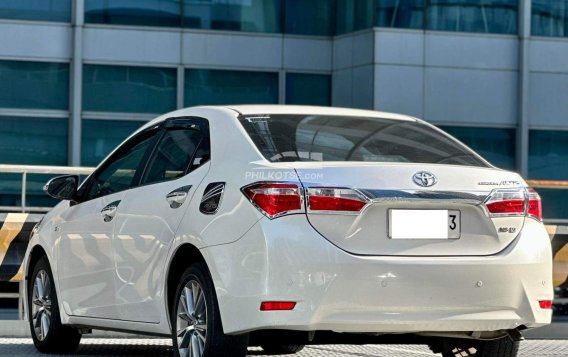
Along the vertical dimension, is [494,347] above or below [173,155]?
below

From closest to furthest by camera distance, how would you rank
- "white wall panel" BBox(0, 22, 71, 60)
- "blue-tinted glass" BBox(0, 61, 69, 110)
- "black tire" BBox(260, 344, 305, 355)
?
1. "black tire" BBox(260, 344, 305, 355)
2. "white wall panel" BBox(0, 22, 71, 60)
3. "blue-tinted glass" BBox(0, 61, 69, 110)

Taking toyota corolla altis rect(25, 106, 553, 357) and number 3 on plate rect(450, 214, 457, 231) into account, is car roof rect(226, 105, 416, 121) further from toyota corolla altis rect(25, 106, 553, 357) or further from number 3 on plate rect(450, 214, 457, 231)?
number 3 on plate rect(450, 214, 457, 231)

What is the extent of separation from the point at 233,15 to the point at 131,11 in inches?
80.6

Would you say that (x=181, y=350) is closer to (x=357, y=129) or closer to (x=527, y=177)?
(x=357, y=129)

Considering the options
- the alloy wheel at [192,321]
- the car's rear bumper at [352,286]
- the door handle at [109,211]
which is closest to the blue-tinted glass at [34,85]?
the door handle at [109,211]

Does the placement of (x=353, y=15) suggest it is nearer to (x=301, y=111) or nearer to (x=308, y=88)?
(x=308, y=88)

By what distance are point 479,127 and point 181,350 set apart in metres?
21.3

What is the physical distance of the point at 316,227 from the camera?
21.8 feet

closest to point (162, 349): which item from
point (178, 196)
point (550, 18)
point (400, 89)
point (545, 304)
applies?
point (178, 196)

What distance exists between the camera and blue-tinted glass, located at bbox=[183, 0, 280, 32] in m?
28.4

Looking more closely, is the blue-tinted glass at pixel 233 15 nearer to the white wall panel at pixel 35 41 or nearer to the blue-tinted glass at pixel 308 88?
the blue-tinted glass at pixel 308 88

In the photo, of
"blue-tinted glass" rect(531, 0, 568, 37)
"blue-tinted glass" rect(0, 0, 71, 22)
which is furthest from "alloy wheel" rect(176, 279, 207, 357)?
"blue-tinted glass" rect(531, 0, 568, 37)

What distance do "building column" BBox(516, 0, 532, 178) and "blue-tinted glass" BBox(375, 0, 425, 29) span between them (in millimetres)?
2150

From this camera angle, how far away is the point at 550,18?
28.1 metres
